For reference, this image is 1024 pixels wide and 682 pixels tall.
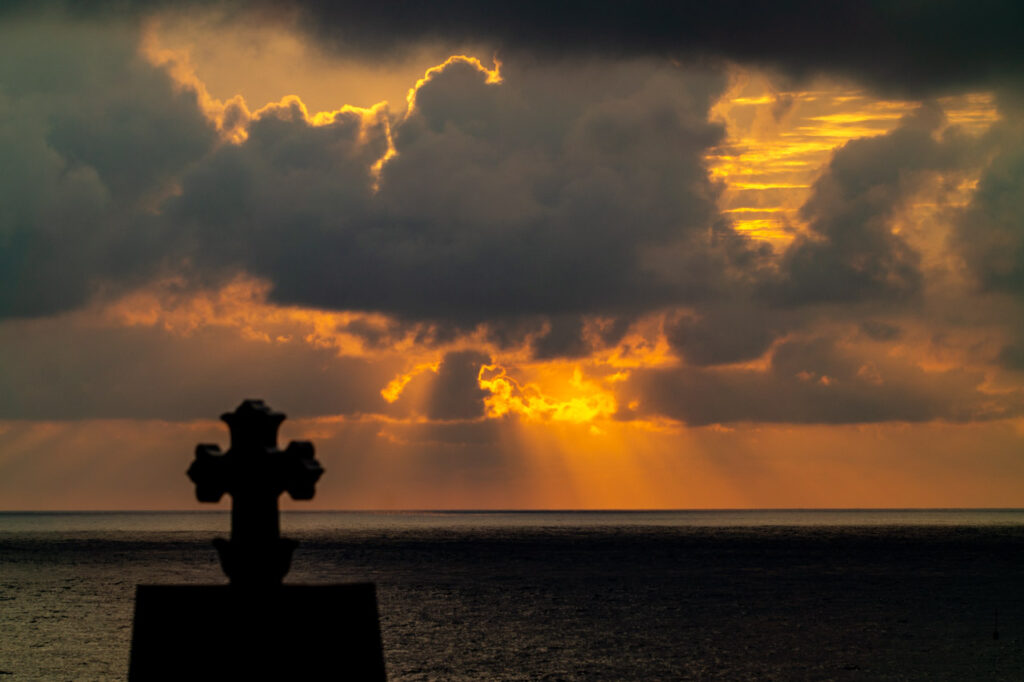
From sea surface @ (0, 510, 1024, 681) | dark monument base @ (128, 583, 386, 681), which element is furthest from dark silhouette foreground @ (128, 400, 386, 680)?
sea surface @ (0, 510, 1024, 681)

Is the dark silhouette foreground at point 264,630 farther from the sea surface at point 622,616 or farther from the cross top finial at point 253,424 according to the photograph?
the sea surface at point 622,616

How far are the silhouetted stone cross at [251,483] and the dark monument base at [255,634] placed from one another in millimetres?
351

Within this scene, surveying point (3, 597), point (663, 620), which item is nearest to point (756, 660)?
point (663, 620)

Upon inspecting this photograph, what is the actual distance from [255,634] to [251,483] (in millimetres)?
1000

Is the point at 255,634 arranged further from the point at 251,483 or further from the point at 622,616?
the point at 622,616

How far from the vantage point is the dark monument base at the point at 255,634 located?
758 cm

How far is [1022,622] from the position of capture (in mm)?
78625

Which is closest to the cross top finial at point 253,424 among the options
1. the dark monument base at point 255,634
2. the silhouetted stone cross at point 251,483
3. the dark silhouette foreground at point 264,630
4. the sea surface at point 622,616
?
the silhouetted stone cross at point 251,483

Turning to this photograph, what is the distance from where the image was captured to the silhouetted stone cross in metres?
8.10

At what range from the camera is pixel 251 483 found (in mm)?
8188

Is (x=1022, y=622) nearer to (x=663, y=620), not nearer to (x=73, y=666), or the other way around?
(x=663, y=620)

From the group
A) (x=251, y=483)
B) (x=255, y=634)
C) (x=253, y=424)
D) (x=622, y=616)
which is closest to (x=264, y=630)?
(x=255, y=634)

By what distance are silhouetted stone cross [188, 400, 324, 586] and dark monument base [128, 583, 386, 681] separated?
1.15ft

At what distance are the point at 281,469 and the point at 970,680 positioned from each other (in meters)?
50.9
